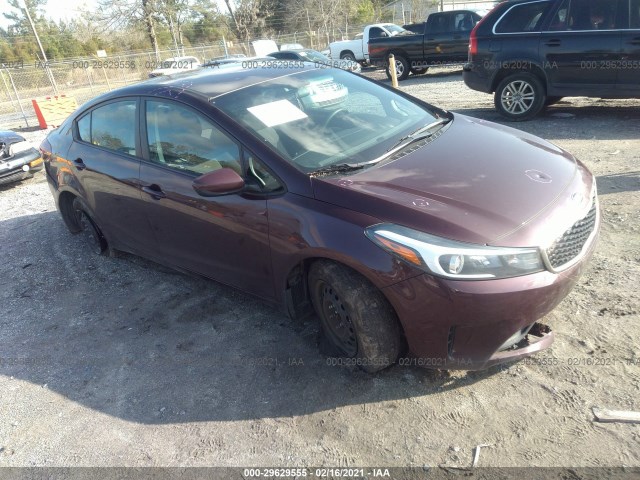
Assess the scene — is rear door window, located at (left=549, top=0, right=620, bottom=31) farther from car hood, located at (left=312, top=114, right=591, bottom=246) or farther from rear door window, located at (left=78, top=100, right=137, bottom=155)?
rear door window, located at (left=78, top=100, right=137, bottom=155)

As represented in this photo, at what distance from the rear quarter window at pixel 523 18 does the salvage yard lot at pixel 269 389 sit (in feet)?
14.4

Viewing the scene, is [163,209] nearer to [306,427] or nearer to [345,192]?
[345,192]

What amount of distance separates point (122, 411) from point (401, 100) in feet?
9.93

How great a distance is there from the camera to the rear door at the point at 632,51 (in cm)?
659

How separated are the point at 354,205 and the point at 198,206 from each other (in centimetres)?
122

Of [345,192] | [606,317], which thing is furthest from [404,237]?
[606,317]

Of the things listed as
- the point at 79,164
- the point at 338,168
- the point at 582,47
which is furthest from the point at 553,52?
the point at 79,164

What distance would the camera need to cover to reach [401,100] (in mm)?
3879

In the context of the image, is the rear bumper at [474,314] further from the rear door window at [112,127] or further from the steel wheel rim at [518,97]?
the steel wheel rim at [518,97]

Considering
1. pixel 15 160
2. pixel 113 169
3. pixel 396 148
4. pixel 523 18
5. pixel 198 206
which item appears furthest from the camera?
pixel 15 160

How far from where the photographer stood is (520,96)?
7656mm

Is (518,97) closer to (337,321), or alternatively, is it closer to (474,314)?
(337,321)

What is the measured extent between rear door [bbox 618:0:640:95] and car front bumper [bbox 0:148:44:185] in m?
9.35

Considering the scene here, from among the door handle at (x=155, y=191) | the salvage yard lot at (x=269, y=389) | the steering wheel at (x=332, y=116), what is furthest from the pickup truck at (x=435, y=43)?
the door handle at (x=155, y=191)
